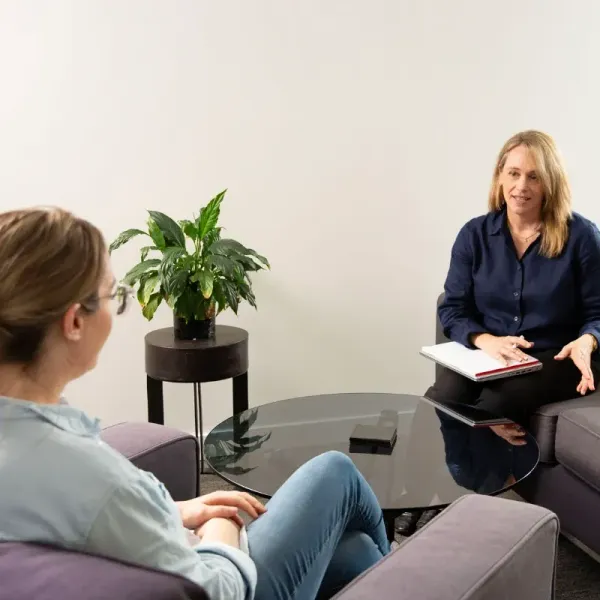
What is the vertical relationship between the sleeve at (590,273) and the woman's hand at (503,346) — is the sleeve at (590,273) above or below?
above

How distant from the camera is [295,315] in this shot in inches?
126

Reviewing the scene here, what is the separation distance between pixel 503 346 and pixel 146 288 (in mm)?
1192

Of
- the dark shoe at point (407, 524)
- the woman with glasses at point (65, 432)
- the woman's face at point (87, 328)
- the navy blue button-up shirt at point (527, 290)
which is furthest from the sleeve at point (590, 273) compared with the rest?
the woman's face at point (87, 328)

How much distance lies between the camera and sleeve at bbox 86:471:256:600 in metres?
0.86

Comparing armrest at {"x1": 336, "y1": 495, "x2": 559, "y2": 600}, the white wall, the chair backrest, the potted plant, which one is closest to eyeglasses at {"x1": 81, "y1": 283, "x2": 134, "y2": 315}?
the chair backrest

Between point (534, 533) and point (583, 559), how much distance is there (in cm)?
116

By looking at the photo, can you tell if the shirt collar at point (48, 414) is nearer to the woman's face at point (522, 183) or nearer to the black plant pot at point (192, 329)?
the black plant pot at point (192, 329)

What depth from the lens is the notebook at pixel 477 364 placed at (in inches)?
90.4

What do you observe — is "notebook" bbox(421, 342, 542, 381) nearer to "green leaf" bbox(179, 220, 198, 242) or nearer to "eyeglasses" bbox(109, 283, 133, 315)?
"green leaf" bbox(179, 220, 198, 242)

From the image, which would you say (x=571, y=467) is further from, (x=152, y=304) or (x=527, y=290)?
(x=152, y=304)

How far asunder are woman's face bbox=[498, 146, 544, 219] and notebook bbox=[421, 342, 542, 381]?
0.52m

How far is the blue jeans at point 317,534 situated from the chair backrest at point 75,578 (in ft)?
1.24

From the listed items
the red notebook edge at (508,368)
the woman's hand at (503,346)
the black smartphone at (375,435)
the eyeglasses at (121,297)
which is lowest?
the black smartphone at (375,435)

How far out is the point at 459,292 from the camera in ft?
8.73
